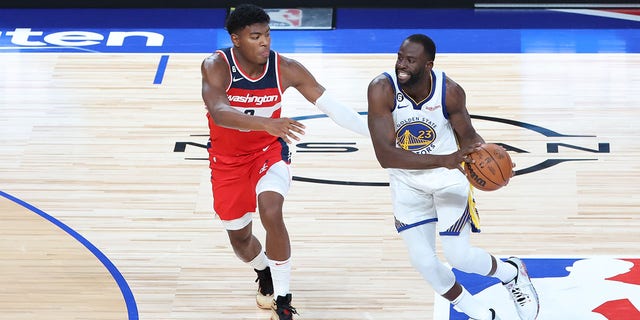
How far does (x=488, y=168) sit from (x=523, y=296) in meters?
1.02

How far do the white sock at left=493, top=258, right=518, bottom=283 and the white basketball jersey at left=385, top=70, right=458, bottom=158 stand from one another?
754 millimetres

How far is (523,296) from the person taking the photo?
702 cm

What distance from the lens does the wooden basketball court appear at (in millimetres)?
7867

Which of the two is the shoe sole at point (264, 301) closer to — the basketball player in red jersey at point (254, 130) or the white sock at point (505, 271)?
the basketball player in red jersey at point (254, 130)

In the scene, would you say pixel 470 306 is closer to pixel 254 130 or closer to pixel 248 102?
pixel 254 130

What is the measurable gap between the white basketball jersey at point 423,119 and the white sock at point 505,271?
754 millimetres

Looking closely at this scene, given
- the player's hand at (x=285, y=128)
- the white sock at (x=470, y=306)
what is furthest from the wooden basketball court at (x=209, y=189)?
the player's hand at (x=285, y=128)

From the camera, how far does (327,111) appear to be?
7215mm

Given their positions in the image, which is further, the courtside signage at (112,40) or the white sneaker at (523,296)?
the courtside signage at (112,40)

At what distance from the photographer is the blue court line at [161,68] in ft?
37.3

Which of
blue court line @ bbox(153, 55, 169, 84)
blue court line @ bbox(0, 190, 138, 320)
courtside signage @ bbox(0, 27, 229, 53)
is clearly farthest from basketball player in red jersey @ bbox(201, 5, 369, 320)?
courtside signage @ bbox(0, 27, 229, 53)

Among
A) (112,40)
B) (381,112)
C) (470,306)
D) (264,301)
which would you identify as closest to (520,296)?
(470,306)

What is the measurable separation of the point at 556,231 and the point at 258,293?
2.24m

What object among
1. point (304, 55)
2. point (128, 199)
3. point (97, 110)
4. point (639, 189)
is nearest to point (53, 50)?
point (97, 110)
